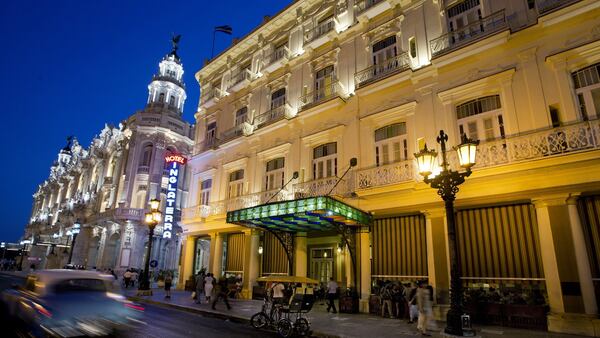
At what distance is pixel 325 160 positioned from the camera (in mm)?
16312

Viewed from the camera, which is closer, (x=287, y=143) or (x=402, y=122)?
(x=402, y=122)

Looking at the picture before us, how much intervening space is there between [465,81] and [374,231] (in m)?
6.78

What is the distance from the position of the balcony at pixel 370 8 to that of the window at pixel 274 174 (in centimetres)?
831

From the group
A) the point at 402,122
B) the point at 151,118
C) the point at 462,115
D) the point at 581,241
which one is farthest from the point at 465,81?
the point at 151,118

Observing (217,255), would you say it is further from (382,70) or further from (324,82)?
(382,70)

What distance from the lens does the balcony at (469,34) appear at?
1187cm

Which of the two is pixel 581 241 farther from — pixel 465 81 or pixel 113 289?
pixel 113 289

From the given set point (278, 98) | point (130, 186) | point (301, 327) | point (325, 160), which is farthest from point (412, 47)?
point (130, 186)

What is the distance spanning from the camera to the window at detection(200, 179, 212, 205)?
2201cm

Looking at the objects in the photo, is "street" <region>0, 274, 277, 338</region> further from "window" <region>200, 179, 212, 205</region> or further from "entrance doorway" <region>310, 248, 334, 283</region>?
"window" <region>200, 179, 212, 205</region>

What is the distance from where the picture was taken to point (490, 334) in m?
8.88

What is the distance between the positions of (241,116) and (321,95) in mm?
6766

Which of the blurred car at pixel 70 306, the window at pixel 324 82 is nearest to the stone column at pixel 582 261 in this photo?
the window at pixel 324 82

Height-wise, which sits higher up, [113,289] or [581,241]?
[581,241]
